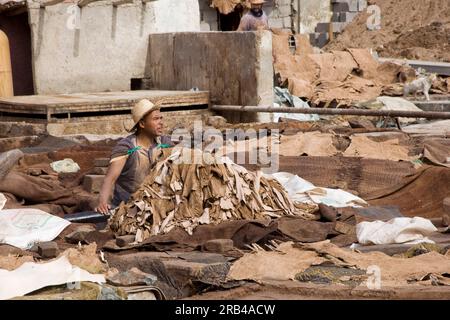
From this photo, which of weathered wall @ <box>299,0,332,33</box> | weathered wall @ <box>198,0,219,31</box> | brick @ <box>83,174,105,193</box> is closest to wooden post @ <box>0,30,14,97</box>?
brick @ <box>83,174,105,193</box>

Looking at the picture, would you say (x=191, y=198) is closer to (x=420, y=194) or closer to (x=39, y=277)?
(x=39, y=277)

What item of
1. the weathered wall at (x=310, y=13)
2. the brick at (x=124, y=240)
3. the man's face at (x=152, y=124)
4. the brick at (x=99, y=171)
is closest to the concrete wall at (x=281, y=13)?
the weathered wall at (x=310, y=13)

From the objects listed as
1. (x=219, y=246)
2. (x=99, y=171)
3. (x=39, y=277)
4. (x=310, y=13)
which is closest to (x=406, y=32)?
(x=310, y=13)

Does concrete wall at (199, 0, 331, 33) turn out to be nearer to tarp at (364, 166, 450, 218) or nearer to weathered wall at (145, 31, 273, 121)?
weathered wall at (145, 31, 273, 121)

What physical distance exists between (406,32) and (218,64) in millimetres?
13102

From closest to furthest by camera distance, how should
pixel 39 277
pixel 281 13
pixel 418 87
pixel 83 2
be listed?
pixel 39 277, pixel 83 2, pixel 418 87, pixel 281 13

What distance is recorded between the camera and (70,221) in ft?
31.9

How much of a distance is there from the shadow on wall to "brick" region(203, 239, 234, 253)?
10373 millimetres

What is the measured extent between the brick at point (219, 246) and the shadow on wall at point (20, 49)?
10.4 meters

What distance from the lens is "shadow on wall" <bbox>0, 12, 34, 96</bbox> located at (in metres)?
17.8

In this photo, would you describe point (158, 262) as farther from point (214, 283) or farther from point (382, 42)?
point (382, 42)

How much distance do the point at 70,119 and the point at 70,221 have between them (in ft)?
18.3

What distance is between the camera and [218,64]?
53.1 ft
